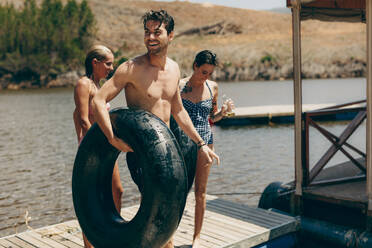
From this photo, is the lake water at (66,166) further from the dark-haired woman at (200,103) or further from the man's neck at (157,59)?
the man's neck at (157,59)

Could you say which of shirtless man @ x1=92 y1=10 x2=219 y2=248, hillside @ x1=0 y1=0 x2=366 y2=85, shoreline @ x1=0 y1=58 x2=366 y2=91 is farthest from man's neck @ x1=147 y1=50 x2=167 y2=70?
shoreline @ x1=0 y1=58 x2=366 y2=91

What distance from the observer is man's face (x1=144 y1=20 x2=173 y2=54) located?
3.30 m

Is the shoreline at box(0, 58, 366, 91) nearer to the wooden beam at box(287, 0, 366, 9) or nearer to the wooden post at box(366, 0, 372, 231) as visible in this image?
the wooden beam at box(287, 0, 366, 9)

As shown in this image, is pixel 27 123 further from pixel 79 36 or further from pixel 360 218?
pixel 79 36

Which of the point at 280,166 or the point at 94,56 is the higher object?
the point at 94,56

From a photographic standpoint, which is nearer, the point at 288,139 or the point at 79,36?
the point at 288,139

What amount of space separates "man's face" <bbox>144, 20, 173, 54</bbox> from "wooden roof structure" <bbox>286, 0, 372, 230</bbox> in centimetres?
253

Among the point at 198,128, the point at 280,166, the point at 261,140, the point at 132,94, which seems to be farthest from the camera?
the point at 261,140

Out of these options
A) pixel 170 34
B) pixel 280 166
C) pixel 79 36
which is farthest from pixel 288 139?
pixel 79 36

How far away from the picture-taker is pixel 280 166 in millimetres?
11805

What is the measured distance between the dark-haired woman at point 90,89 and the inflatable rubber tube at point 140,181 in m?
0.55

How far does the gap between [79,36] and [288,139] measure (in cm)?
5718

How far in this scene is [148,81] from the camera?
332 centimetres

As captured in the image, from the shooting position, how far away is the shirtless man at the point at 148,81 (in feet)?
10.5
